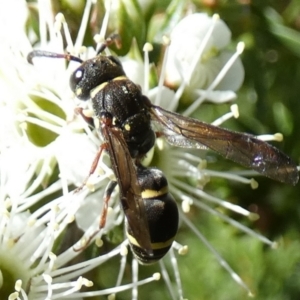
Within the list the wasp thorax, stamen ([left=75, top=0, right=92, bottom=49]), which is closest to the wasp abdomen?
the wasp thorax

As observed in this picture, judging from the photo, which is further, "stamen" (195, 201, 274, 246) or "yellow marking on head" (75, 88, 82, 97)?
Answer: "stamen" (195, 201, 274, 246)

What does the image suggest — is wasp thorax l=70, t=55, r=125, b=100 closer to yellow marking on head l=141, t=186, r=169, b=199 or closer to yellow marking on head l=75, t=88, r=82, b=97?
yellow marking on head l=75, t=88, r=82, b=97

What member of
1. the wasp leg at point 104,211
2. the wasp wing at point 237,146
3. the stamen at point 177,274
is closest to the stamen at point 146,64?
the wasp wing at point 237,146

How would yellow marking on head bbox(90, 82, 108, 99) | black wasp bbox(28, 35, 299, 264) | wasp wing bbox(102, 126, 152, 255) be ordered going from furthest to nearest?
1. yellow marking on head bbox(90, 82, 108, 99)
2. black wasp bbox(28, 35, 299, 264)
3. wasp wing bbox(102, 126, 152, 255)

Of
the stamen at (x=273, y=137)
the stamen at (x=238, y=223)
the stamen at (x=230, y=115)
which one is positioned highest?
the stamen at (x=230, y=115)

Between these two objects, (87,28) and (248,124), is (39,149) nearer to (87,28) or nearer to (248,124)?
(87,28)

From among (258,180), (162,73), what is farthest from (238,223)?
(162,73)

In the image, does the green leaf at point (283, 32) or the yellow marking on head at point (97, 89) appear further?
the green leaf at point (283, 32)

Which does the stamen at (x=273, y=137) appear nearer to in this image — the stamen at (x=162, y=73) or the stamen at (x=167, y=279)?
the stamen at (x=162, y=73)
